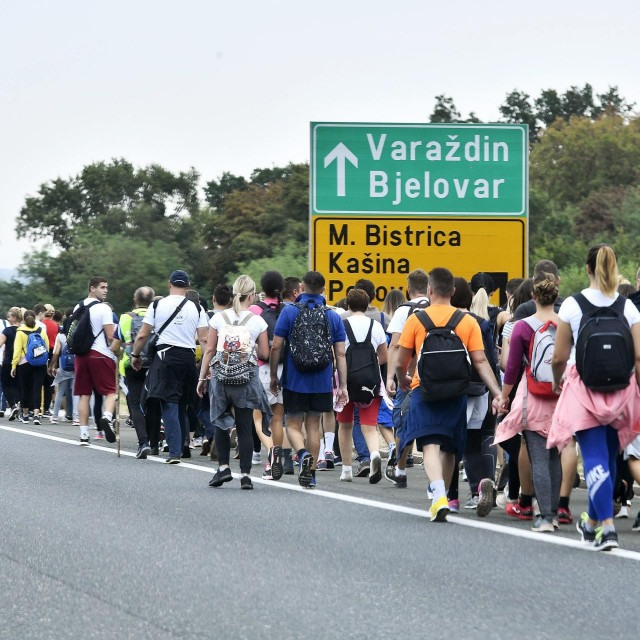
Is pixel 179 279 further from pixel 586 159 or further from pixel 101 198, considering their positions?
pixel 101 198

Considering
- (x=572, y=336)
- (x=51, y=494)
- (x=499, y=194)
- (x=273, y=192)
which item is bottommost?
(x=51, y=494)

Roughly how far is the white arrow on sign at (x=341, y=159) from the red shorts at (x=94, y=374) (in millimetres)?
3389

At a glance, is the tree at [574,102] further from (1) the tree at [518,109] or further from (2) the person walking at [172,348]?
(2) the person walking at [172,348]

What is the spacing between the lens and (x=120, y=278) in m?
102

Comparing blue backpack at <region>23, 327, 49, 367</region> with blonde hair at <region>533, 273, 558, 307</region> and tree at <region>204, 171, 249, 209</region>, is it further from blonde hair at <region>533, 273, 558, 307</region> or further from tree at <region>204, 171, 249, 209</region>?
tree at <region>204, 171, 249, 209</region>

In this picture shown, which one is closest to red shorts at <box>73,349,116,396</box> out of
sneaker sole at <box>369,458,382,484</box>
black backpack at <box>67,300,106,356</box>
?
black backpack at <box>67,300,106,356</box>

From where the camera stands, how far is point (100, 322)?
57.6 feet

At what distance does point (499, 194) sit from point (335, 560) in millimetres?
9963

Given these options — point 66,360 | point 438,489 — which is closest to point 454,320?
point 438,489

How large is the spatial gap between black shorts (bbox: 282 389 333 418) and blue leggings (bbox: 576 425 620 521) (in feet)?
13.0

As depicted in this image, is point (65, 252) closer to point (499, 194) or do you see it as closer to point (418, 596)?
point (499, 194)

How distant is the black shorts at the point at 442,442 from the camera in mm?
10344

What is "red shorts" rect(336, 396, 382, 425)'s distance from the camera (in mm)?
13516

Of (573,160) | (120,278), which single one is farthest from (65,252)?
(573,160)
